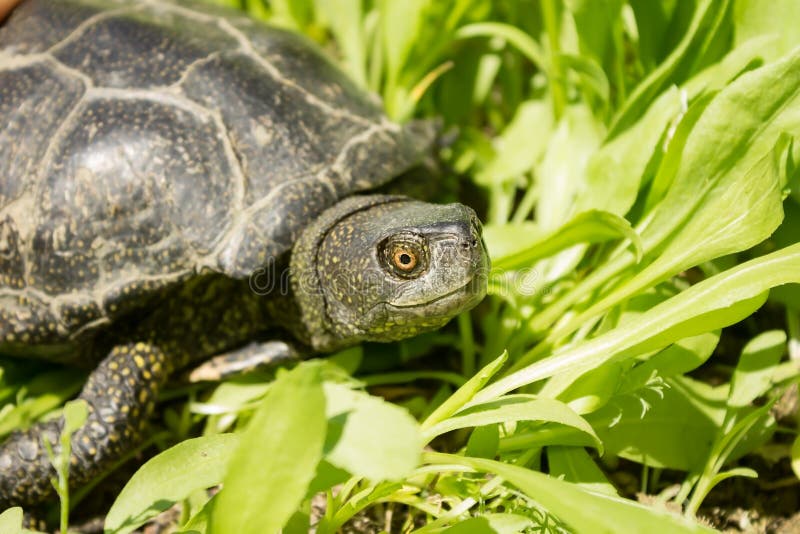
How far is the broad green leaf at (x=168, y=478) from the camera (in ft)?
3.39

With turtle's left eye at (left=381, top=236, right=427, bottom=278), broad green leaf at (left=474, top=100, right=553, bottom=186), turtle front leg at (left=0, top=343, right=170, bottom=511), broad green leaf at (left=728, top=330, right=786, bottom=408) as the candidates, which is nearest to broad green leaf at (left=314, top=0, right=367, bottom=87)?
broad green leaf at (left=474, top=100, right=553, bottom=186)

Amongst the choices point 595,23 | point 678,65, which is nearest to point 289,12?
point 595,23

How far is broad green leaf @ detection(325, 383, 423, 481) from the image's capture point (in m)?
0.87

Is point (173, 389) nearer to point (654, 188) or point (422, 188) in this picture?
point (422, 188)

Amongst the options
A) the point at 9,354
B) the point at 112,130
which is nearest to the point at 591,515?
the point at 112,130

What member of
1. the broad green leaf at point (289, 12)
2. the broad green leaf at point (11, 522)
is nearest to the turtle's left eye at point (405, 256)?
the broad green leaf at point (11, 522)

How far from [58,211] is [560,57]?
121 cm

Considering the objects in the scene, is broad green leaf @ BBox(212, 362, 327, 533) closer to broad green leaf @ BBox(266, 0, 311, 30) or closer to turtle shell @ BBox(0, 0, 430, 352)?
turtle shell @ BBox(0, 0, 430, 352)

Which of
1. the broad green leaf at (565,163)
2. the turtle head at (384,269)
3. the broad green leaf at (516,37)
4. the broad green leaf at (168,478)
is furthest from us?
the broad green leaf at (516,37)

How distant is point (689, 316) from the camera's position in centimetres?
116

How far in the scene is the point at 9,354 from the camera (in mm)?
1642

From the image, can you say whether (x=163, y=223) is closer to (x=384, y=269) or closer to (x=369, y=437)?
(x=384, y=269)

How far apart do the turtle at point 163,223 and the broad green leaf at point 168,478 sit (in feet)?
1.43

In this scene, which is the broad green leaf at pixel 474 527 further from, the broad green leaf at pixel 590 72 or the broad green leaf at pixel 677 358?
the broad green leaf at pixel 590 72
